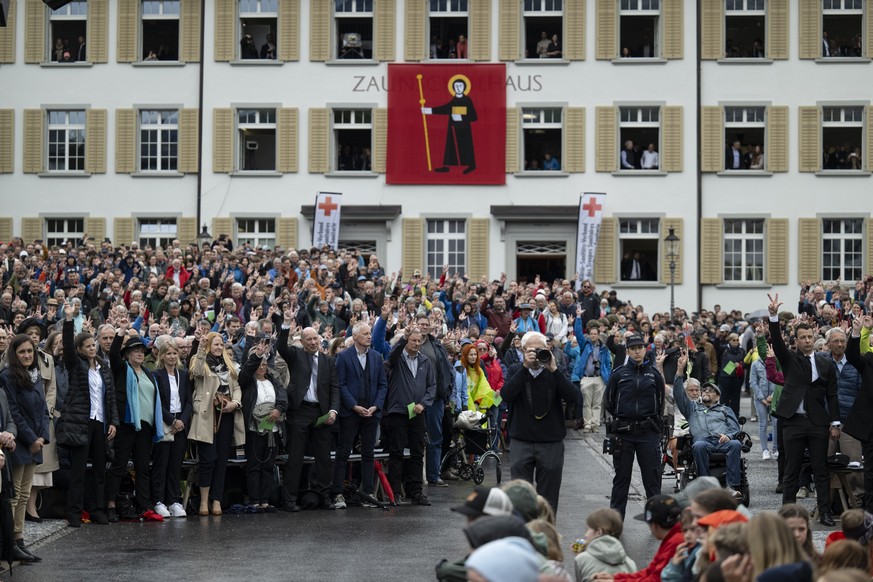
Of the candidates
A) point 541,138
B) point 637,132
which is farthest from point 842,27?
point 541,138

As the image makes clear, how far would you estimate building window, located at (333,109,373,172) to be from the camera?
43.5m

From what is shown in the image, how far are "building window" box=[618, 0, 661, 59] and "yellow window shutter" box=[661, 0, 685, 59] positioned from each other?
0.71 ft

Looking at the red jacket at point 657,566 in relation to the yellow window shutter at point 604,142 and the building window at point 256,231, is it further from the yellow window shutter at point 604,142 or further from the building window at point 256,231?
the building window at point 256,231

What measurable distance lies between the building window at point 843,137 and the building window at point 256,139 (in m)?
15.1

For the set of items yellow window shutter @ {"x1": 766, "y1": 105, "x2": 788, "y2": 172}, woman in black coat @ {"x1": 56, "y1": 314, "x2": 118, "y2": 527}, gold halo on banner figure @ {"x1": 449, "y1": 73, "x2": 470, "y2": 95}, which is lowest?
woman in black coat @ {"x1": 56, "y1": 314, "x2": 118, "y2": 527}

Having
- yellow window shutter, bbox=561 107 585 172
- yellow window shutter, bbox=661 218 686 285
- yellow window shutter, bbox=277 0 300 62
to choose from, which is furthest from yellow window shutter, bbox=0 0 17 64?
yellow window shutter, bbox=661 218 686 285

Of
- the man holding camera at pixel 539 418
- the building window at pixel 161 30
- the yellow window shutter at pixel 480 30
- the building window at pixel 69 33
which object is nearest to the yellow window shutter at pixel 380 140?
the yellow window shutter at pixel 480 30

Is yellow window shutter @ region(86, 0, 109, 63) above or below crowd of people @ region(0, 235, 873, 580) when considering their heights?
above

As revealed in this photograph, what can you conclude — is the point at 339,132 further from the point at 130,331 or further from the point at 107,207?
the point at 130,331

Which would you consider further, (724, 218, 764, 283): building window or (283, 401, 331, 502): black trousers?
(724, 218, 764, 283): building window

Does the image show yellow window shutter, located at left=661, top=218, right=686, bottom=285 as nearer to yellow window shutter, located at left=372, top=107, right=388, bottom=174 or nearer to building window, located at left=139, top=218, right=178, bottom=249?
yellow window shutter, located at left=372, top=107, right=388, bottom=174

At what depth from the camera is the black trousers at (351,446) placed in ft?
60.9

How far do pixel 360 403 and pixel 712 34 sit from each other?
26969mm

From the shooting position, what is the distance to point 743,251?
4309 cm
